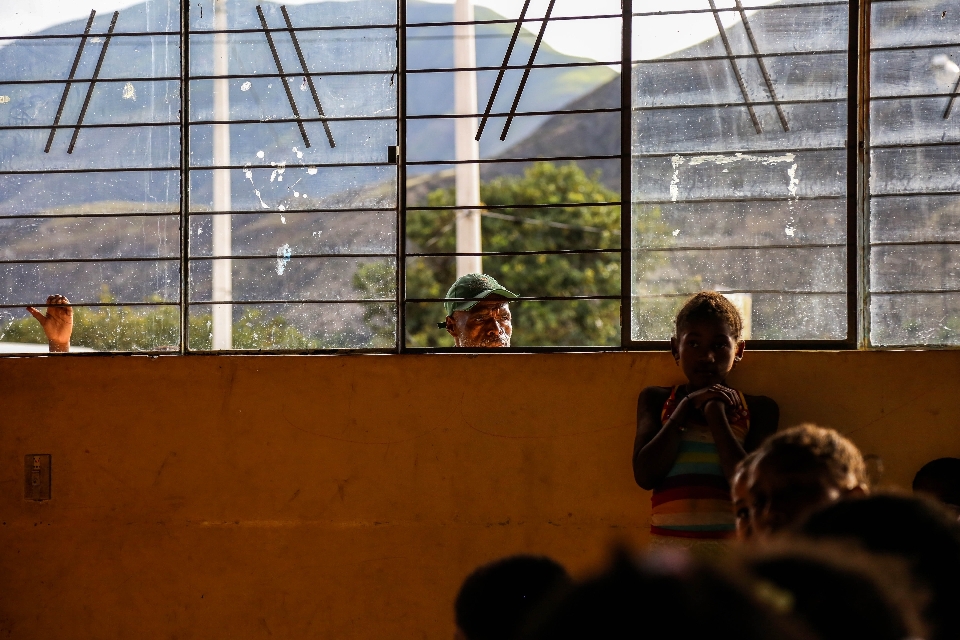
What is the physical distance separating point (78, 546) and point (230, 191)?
1.37 m

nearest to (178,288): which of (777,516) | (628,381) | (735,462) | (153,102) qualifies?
(153,102)

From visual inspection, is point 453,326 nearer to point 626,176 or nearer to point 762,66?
point 626,176

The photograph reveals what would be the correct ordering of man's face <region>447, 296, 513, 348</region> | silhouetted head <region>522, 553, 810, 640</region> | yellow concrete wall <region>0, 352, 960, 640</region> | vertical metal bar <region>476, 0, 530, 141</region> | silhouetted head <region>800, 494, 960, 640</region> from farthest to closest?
man's face <region>447, 296, 513, 348</region>, vertical metal bar <region>476, 0, 530, 141</region>, yellow concrete wall <region>0, 352, 960, 640</region>, silhouetted head <region>800, 494, 960, 640</region>, silhouetted head <region>522, 553, 810, 640</region>

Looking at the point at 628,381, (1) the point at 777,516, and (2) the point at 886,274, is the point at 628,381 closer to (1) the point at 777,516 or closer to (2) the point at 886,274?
(2) the point at 886,274

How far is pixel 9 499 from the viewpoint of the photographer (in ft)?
12.0

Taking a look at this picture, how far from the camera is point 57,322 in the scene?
3.89 metres

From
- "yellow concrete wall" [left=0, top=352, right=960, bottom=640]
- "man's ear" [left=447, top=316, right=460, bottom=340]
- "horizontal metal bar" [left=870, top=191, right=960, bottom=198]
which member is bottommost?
"yellow concrete wall" [left=0, top=352, right=960, bottom=640]

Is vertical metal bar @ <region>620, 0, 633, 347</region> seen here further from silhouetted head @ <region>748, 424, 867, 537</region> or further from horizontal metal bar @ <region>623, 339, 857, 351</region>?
silhouetted head @ <region>748, 424, 867, 537</region>

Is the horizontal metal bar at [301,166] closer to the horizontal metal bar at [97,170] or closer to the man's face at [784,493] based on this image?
the horizontal metal bar at [97,170]

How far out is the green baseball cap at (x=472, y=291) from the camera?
3.87 m

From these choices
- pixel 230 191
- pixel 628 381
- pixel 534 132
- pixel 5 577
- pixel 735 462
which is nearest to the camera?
pixel 735 462

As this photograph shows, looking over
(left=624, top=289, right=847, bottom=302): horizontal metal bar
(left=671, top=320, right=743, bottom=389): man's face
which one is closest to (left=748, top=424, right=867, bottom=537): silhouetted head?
(left=671, top=320, right=743, bottom=389): man's face

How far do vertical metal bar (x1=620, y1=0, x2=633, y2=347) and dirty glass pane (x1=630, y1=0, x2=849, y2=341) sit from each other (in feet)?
0.06

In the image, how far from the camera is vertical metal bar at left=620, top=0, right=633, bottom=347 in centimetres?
353
